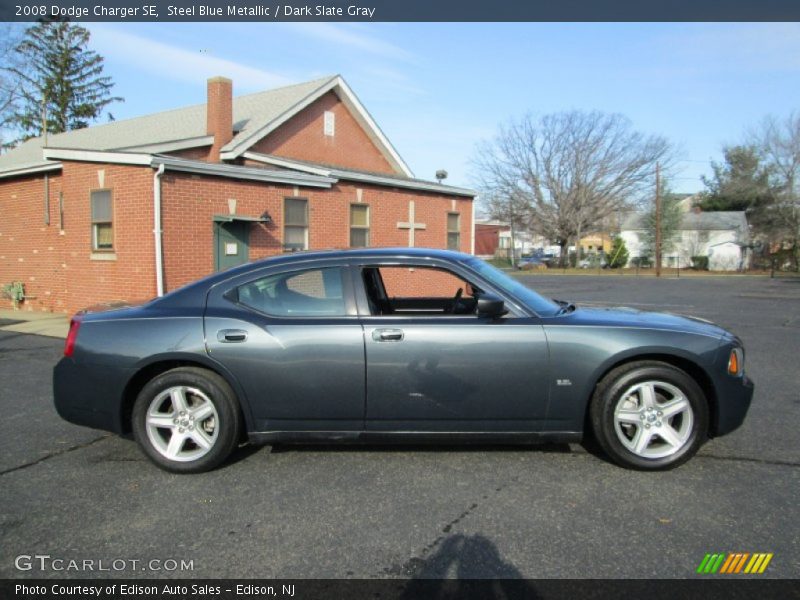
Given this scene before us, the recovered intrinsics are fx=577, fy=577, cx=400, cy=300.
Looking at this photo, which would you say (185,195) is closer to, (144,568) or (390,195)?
(390,195)

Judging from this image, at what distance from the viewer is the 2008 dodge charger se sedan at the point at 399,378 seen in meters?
3.81

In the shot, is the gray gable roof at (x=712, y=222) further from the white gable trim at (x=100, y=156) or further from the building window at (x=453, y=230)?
the white gable trim at (x=100, y=156)

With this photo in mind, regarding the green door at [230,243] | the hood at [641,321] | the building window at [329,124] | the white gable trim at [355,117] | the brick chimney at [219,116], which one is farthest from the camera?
the building window at [329,124]

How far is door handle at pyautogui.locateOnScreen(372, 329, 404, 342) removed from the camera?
151 inches

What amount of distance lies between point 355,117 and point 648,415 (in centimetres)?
1798

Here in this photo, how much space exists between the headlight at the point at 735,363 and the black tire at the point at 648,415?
0.27m

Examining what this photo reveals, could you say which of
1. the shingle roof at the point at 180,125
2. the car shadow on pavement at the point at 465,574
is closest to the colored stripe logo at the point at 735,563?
the car shadow on pavement at the point at 465,574

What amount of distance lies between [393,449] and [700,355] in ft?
7.34

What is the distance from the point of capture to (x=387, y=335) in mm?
3834

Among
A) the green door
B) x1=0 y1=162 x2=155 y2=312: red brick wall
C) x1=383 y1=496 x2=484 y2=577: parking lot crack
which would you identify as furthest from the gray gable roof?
x1=383 y1=496 x2=484 y2=577: parking lot crack

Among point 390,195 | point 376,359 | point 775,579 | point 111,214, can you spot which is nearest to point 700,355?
point 775,579

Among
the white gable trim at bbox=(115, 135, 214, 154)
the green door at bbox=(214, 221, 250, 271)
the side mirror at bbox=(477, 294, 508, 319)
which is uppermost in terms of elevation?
the white gable trim at bbox=(115, 135, 214, 154)

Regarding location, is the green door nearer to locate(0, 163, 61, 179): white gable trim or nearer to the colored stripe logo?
locate(0, 163, 61, 179): white gable trim

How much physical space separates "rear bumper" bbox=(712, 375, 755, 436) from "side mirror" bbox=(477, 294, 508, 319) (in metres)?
1.53
